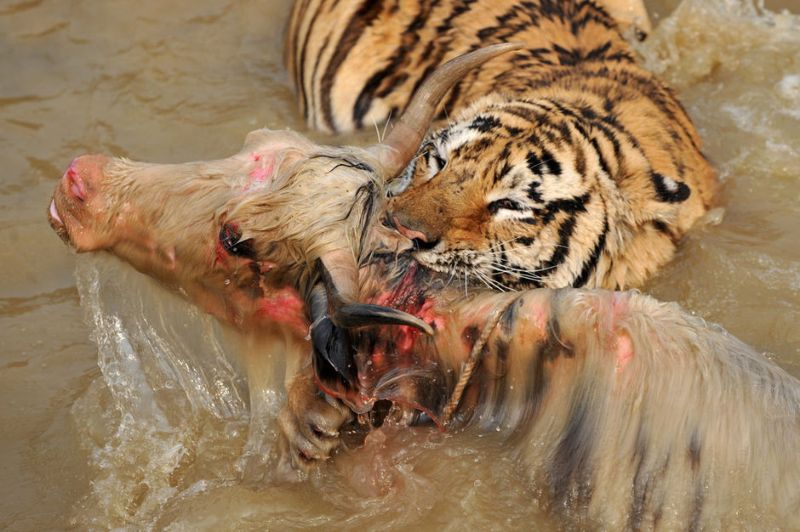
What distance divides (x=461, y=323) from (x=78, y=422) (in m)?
1.16

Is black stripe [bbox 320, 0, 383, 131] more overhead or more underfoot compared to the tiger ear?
more underfoot

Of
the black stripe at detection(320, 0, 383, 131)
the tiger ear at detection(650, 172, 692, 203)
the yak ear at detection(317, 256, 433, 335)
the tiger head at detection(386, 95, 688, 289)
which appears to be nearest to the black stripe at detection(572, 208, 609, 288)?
the tiger head at detection(386, 95, 688, 289)

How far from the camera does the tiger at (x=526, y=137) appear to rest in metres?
2.95

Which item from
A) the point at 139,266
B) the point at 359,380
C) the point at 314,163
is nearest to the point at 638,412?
the point at 359,380

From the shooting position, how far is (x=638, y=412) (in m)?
2.04

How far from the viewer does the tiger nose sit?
2734mm

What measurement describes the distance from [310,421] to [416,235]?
2.23 ft

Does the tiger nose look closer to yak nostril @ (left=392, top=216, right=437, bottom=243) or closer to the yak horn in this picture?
yak nostril @ (left=392, top=216, right=437, bottom=243)

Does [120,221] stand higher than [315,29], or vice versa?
[120,221]

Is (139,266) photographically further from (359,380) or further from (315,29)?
(315,29)

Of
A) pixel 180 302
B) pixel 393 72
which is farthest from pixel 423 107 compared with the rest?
pixel 393 72

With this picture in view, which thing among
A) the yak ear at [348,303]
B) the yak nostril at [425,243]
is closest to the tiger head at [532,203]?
the yak nostril at [425,243]

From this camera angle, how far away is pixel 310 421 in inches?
90.6

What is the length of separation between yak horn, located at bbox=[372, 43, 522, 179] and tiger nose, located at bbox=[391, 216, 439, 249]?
153 millimetres
